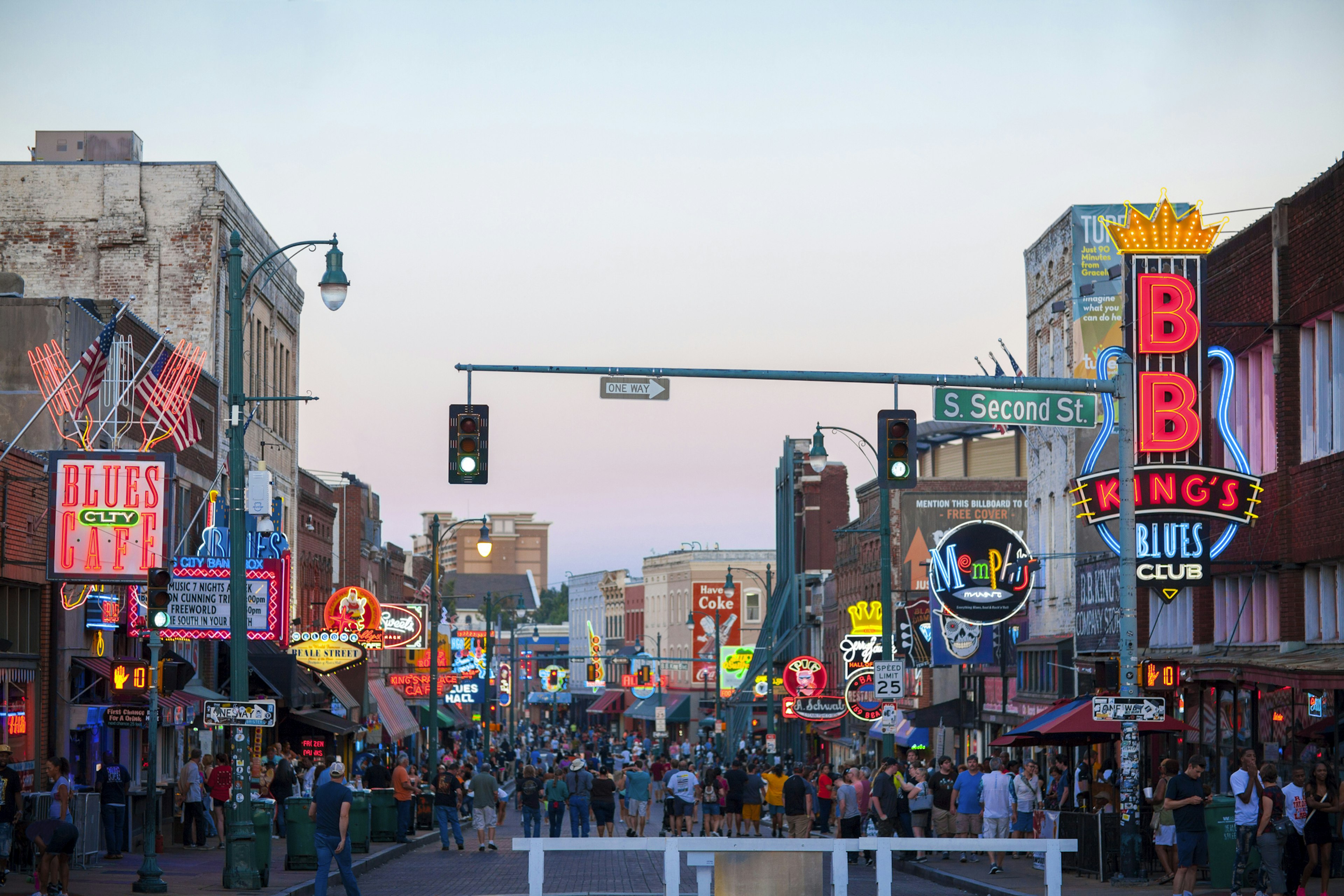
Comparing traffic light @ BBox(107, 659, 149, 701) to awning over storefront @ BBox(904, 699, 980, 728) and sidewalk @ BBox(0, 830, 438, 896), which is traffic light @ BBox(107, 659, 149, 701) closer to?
sidewalk @ BBox(0, 830, 438, 896)

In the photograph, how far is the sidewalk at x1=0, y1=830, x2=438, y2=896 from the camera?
2250 cm

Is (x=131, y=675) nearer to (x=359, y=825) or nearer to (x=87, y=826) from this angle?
(x=87, y=826)

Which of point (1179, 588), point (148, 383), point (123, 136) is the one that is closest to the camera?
point (1179, 588)

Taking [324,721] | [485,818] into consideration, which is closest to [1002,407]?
[485,818]

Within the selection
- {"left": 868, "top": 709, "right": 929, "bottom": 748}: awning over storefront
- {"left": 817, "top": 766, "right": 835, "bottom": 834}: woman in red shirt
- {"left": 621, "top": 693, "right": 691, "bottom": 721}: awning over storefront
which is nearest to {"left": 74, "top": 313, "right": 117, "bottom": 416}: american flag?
{"left": 817, "top": 766, "right": 835, "bottom": 834}: woman in red shirt

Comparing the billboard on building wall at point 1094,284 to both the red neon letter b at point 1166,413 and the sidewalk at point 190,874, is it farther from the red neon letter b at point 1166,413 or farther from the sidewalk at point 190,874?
the sidewalk at point 190,874

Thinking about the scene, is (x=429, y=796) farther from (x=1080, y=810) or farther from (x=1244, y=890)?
(x=1244, y=890)

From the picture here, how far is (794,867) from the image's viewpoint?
13.1m

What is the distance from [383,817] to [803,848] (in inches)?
875

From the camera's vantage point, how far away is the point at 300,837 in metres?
26.7

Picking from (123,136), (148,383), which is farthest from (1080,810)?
(123,136)

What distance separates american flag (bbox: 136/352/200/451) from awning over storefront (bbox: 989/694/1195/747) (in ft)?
50.0

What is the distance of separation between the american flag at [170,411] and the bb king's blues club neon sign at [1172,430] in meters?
15.9

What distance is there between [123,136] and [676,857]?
35.7 metres
